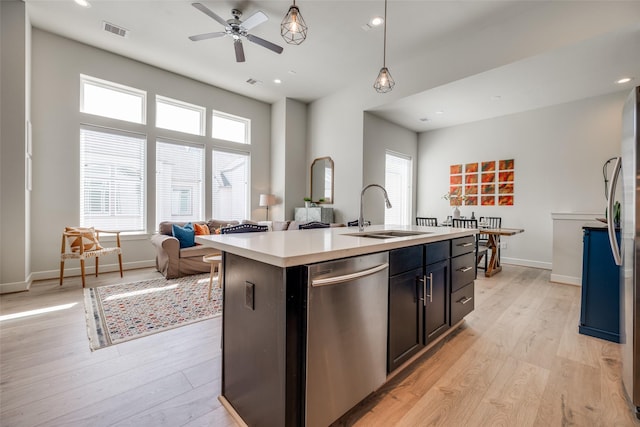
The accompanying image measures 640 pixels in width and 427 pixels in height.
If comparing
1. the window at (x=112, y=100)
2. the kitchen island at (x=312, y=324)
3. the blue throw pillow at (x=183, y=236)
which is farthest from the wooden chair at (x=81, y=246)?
the kitchen island at (x=312, y=324)

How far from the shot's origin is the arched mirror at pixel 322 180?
596cm

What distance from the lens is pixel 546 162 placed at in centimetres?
499

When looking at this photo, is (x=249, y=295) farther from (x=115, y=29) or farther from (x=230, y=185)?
(x=230, y=185)

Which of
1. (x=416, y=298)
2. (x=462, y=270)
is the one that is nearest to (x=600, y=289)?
(x=462, y=270)

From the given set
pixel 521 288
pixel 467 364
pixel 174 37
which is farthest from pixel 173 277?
pixel 521 288

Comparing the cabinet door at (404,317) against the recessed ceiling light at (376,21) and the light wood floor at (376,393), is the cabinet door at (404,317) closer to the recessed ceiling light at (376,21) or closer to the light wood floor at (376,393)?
the light wood floor at (376,393)

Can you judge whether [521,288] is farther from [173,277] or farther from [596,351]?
[173,277]

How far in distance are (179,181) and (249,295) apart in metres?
4.84

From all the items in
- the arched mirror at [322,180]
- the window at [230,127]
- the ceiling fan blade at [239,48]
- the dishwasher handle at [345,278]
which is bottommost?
the dishwasher handle at [345,278]

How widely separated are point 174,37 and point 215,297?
3.77 m

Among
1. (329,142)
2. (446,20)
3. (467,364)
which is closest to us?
(467,364)

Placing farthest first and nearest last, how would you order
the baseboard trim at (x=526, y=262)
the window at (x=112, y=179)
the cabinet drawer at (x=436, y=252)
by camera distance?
the baseboard trim at (x=526, y=262) < the window at (x=112, y=179) < the cabinet drawer at (x=436, y=252)

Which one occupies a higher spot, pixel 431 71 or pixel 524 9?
A: pixel 524 9

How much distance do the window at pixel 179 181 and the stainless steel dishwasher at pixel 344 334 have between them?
4.89 meters
